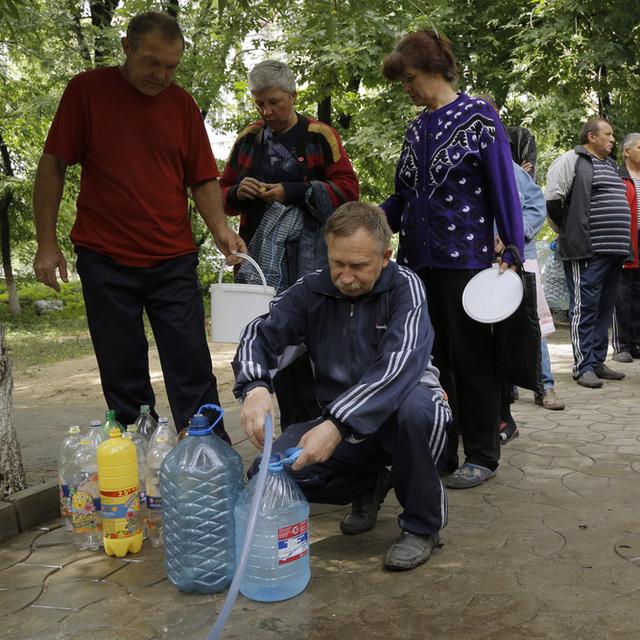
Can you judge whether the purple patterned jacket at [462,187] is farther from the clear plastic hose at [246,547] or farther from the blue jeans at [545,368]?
the blue jeans at [545,368]

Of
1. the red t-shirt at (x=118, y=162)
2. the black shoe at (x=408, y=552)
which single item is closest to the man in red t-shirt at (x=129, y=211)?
the red t-shirt at (x=118, y=162)

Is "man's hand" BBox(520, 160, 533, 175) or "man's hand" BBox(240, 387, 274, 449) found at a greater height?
"man's hand" BBox(520, 160, 533, 175)

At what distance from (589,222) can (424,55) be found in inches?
139

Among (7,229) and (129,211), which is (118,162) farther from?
(7,229)

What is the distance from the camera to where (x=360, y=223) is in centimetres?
294

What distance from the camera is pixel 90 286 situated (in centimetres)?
363

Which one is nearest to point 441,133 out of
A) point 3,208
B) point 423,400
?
point 423,400

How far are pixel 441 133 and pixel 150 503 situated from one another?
81.9 inches

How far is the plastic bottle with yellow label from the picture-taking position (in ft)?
10.00

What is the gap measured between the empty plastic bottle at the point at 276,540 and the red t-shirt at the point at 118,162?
4.56 ft

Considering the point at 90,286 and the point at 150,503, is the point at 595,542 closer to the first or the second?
the point at 150,503

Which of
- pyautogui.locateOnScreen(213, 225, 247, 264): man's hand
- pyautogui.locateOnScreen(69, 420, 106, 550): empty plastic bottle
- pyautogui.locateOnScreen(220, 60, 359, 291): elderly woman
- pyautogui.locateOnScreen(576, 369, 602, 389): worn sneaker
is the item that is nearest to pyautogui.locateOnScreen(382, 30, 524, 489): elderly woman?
pyautogui.locateOnScreen(220, 60, 359, 291): elderly woman

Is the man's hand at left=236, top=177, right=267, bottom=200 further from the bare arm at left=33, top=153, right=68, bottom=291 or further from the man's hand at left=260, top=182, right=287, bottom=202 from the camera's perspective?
the bare arm at left=33, top=153, right=68, bottom=291

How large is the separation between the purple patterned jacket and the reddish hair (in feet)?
0.54
